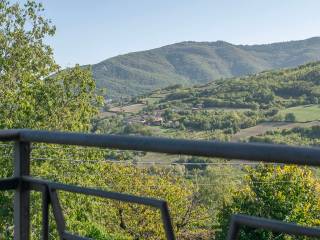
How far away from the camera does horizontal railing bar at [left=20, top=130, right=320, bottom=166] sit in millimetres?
1094

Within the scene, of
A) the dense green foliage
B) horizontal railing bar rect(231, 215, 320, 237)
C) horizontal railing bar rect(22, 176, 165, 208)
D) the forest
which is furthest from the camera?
Result: the dense green foliage

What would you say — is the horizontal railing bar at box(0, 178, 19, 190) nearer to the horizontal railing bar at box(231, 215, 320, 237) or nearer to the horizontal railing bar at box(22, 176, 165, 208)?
the horizontal railing bar at box(22, 176, 165, 208)

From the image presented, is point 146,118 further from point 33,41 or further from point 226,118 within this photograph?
point 33,41

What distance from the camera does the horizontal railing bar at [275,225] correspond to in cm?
108

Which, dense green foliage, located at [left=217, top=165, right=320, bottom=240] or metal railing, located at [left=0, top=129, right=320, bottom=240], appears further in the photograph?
dense green foliage, located at [left=217, top=165, right=320, bottom=240]

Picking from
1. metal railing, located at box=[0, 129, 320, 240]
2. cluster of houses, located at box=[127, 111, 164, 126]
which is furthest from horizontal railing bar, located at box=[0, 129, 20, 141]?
cluster of houses, located at box=[127, 111, 164, 126]

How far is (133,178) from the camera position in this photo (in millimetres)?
26859

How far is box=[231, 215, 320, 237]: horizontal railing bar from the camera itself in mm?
1075

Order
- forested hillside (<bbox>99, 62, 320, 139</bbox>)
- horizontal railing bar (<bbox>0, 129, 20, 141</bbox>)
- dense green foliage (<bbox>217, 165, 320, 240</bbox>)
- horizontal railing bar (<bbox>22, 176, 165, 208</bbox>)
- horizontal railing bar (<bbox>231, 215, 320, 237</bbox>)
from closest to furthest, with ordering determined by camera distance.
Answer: horizontal railing bar (<bbox>231, 215, 320, 237</bbox>) → horizontal railing bar (<bbox>22, 176, 165, 208</bbox>) → horizontal railing bar (<bbox>0, 129, 20, 141</bbox>) → dense green foliage (<bbox>217, 165, 320, 240</bbox>) → forested hillside (<bbox>99, 62, 320, 139</bbox>)

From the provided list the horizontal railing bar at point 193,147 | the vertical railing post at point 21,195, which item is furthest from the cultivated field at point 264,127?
the horizontal railing bar at point 193,147

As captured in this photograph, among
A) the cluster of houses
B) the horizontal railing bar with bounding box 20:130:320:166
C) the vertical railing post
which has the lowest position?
the cluster of houses

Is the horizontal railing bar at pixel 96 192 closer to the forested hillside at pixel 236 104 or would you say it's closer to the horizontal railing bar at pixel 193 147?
the horizontal railing bar at pixel 193 147

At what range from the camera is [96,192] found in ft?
4.92

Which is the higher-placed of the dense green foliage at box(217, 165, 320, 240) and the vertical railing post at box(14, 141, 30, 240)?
the vertical railing post at box(14, 141, 30, 240)
